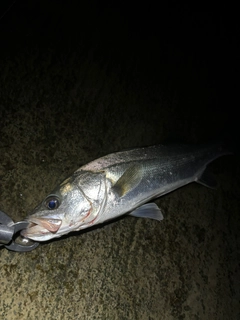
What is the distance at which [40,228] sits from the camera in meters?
1.44

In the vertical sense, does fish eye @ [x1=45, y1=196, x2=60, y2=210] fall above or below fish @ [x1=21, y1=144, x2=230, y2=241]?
above

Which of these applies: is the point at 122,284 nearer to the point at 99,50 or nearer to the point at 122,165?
the point at 122,165

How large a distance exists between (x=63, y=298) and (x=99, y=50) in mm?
2160

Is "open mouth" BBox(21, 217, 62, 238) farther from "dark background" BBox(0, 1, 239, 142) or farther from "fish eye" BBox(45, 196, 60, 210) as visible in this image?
"dark background" BBox(0, 1, 239, 142)

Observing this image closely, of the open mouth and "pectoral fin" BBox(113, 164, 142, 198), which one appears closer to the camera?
the open mouth

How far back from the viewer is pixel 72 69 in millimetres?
2332

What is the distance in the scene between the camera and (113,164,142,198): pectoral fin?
1689 mm

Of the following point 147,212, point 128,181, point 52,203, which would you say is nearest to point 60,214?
point 52,203

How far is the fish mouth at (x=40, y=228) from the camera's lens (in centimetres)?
144

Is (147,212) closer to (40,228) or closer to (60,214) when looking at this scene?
(60,214)

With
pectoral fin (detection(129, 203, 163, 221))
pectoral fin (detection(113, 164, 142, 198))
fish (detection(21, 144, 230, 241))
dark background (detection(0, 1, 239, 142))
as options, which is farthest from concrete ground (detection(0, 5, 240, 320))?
pectoral fin (detection(113, 164, 142, 198))

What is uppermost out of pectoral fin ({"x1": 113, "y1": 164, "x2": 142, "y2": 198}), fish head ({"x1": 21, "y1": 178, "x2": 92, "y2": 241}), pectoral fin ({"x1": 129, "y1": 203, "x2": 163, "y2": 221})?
fish head ({"x1": 21, "y1": 178, "x2": 92, "y2": 241})

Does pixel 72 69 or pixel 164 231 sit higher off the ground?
pixel 72 69

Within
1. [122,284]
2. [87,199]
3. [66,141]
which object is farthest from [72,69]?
[122,284]
